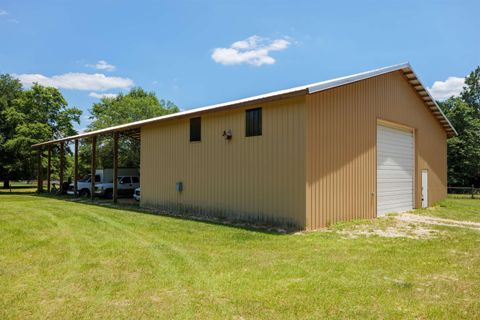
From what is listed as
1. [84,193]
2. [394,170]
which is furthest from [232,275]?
[84,193]

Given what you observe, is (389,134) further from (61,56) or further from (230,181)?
(61,56)

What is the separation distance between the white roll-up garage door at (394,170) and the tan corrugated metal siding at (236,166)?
460 cm

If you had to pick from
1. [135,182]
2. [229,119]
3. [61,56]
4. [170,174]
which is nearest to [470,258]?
[229,119]

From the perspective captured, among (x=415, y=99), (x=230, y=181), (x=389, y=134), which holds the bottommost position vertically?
(x=230, y=181)

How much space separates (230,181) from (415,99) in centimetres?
935

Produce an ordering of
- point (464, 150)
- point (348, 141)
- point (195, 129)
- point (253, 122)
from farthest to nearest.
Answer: point (464, 150)
point (195, 129)
point (348, 141)
point (253, 122)

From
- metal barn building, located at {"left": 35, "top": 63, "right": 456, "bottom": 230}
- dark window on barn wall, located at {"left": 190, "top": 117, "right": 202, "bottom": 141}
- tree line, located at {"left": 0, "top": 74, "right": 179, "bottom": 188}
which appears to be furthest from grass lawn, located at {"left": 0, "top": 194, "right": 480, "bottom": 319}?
tree line, located at {"left": 0, "top": 74, "right": 179, "bottom": 188}

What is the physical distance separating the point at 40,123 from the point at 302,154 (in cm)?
2352

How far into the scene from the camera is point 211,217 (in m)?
11.0

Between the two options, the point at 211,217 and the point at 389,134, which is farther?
the point at 389,134

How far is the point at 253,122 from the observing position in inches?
387

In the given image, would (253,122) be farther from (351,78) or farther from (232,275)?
(232,275)

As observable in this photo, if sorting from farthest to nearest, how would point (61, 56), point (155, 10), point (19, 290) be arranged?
point (61, 56), point (155, 10), point (19, 290)

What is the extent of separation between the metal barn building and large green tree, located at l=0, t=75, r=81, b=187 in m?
→ 14.1
